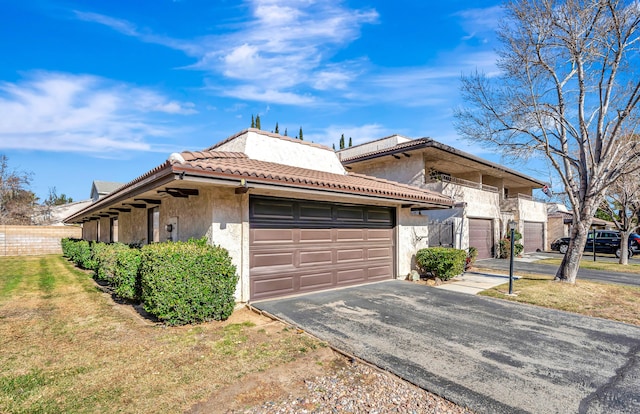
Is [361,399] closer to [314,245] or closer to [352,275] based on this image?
[314,245]

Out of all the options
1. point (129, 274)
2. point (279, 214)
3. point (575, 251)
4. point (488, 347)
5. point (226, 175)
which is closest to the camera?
point (488, 347)

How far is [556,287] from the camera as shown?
402 inches

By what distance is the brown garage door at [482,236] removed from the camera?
18.4 meters

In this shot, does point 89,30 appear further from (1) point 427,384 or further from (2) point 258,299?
(1) point 427,384

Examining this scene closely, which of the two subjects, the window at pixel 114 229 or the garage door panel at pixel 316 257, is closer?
the garage door panel at pixel 316 257

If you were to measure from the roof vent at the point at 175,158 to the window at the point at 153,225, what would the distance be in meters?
5.46

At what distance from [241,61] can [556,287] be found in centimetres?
1295

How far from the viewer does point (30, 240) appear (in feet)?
80.4

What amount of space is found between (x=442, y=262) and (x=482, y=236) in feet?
33.2

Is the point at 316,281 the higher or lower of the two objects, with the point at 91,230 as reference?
lower

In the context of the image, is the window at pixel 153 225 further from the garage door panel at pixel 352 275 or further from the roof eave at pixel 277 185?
A: the garage door panel at pixel 352 275

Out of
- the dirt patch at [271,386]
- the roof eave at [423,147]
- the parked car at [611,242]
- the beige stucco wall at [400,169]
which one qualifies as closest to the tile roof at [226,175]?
the dirt patch at [271,386]

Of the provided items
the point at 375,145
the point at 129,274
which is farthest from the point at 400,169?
the point at 129,274

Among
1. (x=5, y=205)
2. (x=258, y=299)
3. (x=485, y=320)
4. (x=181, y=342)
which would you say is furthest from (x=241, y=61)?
(x=5, y=205)
